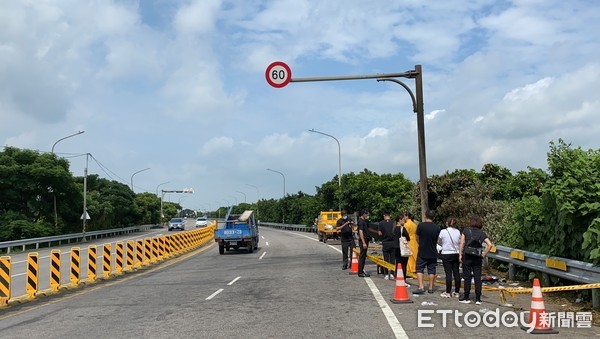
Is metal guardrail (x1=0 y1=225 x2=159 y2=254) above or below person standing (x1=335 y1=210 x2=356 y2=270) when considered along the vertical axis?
below

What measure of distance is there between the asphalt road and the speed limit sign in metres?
5.39

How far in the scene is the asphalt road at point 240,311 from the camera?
770 centimetres

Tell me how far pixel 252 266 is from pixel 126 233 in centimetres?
4982

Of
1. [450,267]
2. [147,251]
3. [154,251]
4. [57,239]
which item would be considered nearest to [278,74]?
[450,267]

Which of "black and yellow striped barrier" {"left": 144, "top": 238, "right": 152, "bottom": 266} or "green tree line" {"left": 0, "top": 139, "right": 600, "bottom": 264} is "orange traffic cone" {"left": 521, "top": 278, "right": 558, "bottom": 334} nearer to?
"green tree line" {"left": 0, "top": 139, "right": 600, "bottom": 264}

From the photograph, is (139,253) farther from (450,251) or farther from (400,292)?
(450,251)

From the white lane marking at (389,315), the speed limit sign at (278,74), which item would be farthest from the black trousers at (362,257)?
the speed limit sign at (278,74)

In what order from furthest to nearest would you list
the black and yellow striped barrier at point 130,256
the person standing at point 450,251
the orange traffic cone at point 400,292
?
the black and yellow striped barrier at point 130,256 → the person standing at point 450,251 → the orange traffic cone at point 400,292

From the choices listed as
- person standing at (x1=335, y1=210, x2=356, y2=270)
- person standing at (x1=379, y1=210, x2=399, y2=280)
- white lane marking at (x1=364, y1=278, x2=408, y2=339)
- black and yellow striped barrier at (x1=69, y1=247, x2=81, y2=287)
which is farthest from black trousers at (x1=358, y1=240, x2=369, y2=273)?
black and yellow striped barrier at (x1=69, y1=247, x2=81, y2=287)

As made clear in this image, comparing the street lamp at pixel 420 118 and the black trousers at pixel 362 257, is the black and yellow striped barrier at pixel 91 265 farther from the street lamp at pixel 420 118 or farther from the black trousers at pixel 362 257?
the street lamp at pixel 420 118

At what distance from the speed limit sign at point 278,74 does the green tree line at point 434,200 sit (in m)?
6.68

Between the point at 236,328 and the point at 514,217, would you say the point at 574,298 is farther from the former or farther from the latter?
the point at 236,328

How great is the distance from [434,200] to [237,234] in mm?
10380

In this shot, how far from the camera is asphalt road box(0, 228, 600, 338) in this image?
7.70 meters
